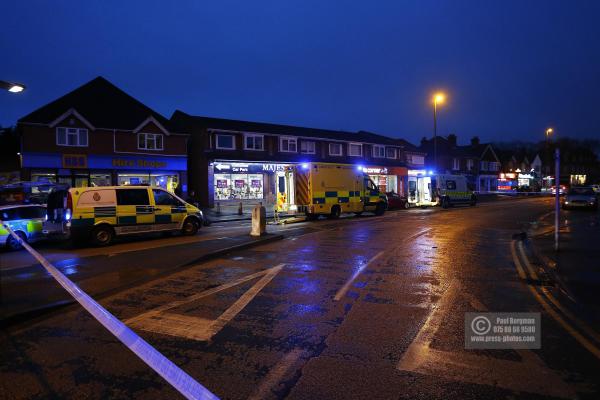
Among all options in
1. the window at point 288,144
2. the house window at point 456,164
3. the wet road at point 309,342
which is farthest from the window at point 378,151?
the wet road at point 309,342

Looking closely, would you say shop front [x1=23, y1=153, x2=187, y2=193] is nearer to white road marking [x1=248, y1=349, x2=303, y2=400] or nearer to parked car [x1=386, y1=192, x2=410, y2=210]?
parked car [x1=386, y1=192, x2=410, y2=210]

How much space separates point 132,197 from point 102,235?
5.05 ft

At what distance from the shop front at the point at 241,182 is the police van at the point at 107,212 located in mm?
18581

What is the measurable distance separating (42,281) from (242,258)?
13.9ft

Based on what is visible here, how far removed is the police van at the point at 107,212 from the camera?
1293 centimetres

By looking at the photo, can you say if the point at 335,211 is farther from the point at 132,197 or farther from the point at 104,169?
the point at 104,169

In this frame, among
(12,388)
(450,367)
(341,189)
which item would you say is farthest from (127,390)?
(341,189)

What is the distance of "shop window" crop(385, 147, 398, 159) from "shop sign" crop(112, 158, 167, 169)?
26537 mm

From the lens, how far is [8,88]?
9.14 metres

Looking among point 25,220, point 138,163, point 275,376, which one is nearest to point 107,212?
point 25,220

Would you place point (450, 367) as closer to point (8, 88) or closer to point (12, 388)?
point (12, 388)

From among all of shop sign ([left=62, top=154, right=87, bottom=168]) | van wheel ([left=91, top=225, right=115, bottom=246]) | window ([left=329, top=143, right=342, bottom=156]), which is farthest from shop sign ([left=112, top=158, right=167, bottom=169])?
van wheel ([left=91, top=225, right=115, bottom=246])

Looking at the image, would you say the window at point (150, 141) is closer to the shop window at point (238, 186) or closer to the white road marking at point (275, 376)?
the shop window at point (238, 186)

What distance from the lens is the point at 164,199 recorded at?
1502 centimetres
